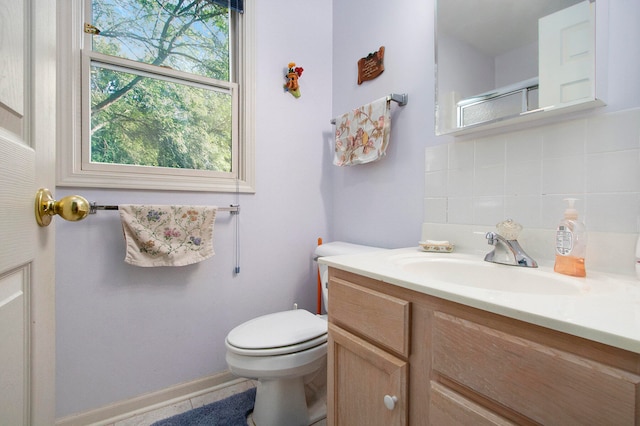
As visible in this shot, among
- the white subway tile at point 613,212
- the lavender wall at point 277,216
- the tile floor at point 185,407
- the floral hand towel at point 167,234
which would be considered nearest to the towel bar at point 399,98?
the lavender wall at point 277,216

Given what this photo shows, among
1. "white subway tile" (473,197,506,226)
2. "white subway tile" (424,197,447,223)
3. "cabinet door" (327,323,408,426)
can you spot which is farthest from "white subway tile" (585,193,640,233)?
"cabinet door" (327,323,408,426)

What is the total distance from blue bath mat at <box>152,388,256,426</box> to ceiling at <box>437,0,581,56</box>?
181cm

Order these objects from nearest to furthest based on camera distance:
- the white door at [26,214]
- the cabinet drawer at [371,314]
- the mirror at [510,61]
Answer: the white door at [26,214] < the cabinet drawer at [371,314] < the mirror at [510,61]

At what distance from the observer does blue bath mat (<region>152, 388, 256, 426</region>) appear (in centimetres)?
123

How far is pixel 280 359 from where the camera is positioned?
1.05 m

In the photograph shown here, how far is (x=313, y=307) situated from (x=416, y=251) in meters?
0.93

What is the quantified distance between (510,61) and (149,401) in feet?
6.72

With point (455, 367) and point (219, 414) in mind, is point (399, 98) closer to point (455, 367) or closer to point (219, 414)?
point (455, 367)

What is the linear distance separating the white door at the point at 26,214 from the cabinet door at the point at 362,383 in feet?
2.18

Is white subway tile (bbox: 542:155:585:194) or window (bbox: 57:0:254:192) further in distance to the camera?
window (bbox: 57:0:254:192)

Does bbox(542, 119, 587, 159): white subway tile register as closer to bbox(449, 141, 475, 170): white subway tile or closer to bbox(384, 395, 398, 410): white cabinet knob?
bbox(449, 141, 475, 170): white subway tile

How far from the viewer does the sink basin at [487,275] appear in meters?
0.70

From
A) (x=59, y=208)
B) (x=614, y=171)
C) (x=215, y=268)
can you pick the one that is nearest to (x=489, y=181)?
(x=614, y=171)

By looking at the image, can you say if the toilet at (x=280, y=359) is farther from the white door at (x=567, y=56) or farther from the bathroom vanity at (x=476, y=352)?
the white door at (x=567, y=56)
